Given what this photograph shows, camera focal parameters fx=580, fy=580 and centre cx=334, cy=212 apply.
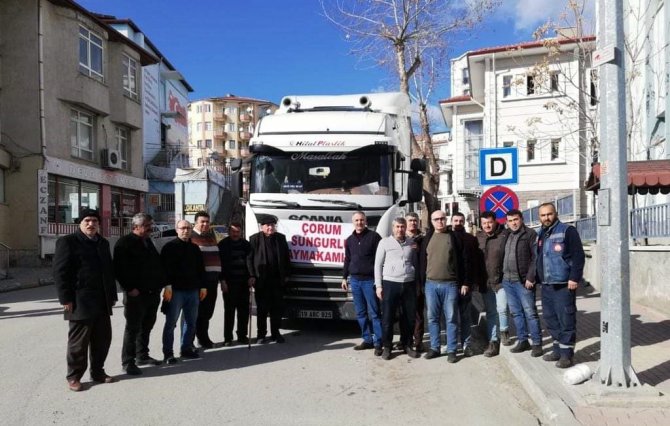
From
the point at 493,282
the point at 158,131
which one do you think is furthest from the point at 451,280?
the point at 158,131

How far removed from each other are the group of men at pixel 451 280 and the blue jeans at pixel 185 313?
199 cm

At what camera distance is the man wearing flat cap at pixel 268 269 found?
7.96 meters

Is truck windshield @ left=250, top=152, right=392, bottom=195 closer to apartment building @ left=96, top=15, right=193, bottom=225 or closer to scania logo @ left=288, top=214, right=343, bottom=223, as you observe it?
scania logo @ left=288, top=214, right=343, bottom=223

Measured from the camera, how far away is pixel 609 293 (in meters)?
5.29

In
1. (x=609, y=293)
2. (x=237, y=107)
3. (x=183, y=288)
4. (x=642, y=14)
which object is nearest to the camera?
(x=609, y=293)

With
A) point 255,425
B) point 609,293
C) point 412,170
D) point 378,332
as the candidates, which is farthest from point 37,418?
point 412,170

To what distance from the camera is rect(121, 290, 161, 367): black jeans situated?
6586 millimetres

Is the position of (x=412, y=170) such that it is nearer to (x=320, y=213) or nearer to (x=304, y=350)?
(x=320, y=213)

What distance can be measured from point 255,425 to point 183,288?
2.77 meters

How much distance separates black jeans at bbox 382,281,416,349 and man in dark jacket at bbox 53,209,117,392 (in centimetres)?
325

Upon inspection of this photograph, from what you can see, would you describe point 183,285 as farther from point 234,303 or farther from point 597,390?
point 597,390

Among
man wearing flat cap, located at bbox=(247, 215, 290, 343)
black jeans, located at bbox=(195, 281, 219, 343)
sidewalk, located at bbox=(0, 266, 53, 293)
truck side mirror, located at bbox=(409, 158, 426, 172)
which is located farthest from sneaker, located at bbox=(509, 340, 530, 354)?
sidewalk, located at bbox=(0, 266, 53, 293)

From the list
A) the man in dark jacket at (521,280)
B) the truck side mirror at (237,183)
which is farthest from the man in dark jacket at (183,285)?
the man in dark jacket at (521,280)

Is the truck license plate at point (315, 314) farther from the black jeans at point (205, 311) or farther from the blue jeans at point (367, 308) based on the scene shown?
the black jeans at point (205, 311)
